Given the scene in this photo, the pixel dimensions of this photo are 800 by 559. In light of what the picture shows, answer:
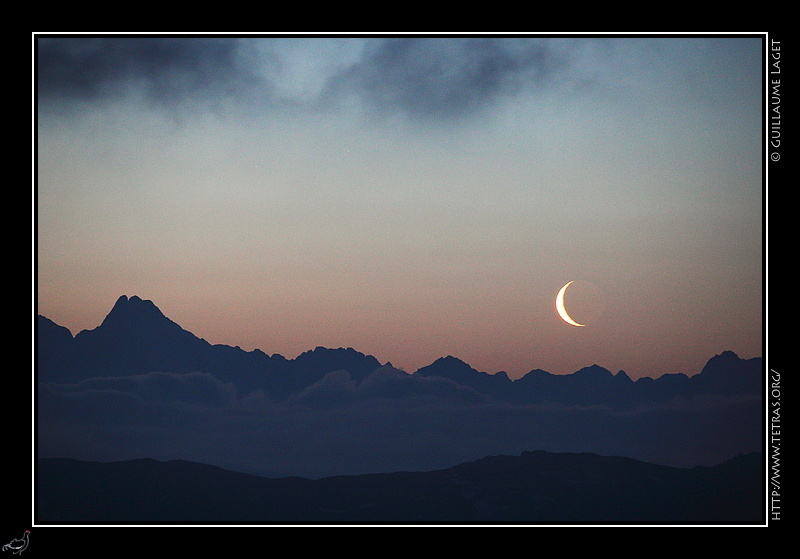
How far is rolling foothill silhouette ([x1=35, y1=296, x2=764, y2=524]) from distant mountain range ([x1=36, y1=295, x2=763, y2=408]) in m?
0.03

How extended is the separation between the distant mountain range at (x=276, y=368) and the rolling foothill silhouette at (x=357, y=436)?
0.10 feet

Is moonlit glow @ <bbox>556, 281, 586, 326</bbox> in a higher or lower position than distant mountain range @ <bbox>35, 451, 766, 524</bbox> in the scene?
higher

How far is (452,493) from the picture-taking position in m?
12.0

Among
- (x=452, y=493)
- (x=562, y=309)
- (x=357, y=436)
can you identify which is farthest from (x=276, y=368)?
(x=562, y=309)

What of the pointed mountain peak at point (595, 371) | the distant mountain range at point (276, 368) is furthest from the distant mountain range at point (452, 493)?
the pointed mountain peak at point (595, 371)

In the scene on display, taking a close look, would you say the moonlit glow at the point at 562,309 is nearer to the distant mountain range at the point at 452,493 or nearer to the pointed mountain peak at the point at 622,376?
the pointed mountain peak at the point at 622,376

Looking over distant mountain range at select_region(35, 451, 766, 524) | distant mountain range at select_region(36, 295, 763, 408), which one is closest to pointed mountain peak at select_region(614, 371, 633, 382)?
distant mountain range at select_region(36, 295, 763, 408)

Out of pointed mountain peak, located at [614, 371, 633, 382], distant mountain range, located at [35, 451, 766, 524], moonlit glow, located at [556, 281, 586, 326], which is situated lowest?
distant mountain range, located at [35, 451, 766, 524]

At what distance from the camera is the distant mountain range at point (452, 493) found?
37.8 feet

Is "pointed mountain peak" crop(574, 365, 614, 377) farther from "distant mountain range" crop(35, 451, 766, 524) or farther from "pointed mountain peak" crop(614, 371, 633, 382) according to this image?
"distant mountain range" crop(35, 451, 766, 524)

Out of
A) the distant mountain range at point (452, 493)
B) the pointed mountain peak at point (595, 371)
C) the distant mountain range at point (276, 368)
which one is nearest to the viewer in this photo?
the distant mountain range at point (276, 368)

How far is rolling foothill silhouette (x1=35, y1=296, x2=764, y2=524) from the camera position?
1121 cm
